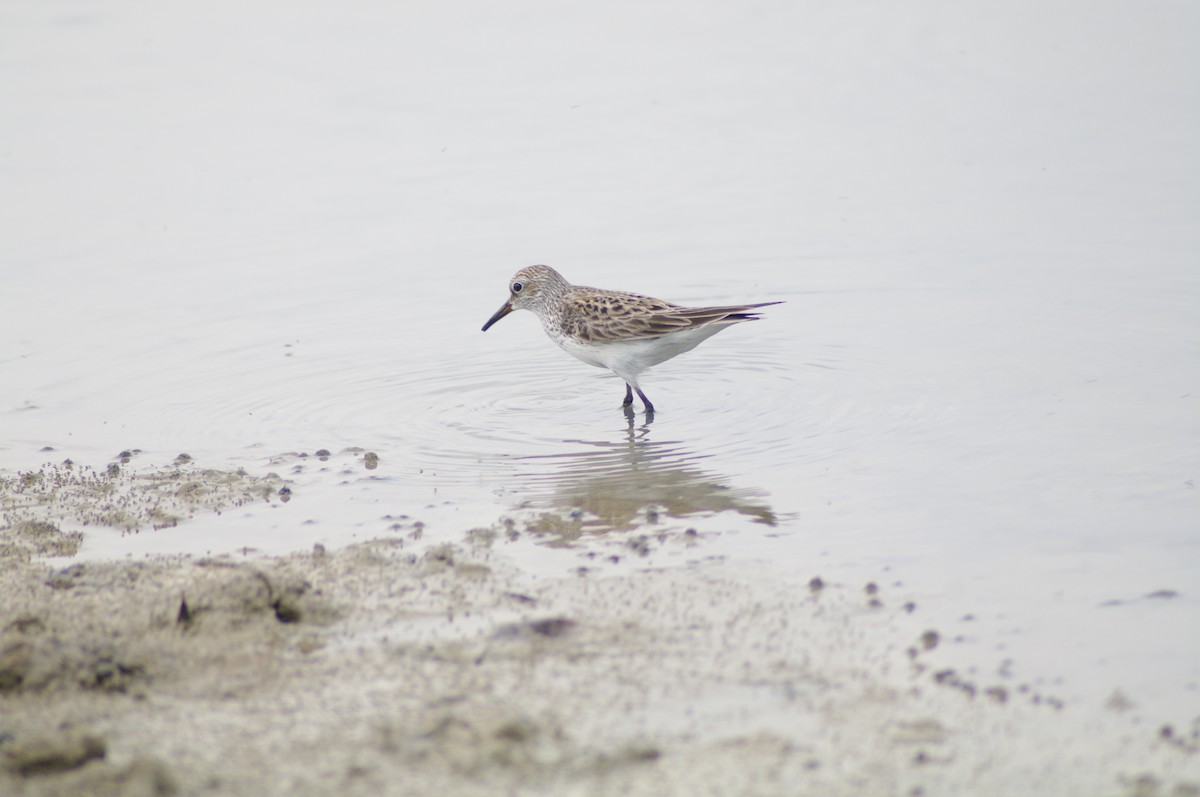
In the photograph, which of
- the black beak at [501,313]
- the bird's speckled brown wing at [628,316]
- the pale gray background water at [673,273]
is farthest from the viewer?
the black beak at [501,313]

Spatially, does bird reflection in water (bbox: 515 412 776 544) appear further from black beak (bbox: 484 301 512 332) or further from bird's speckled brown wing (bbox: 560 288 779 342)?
black beak (bbox: 484 301 512 332)

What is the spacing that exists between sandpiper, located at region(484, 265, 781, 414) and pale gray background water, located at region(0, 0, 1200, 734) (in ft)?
1.17

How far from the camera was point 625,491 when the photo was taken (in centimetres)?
750

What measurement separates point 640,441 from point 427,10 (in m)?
12.5

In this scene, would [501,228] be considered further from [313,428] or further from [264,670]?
[264,670]

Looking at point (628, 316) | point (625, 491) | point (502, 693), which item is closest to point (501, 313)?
point (628, 316)

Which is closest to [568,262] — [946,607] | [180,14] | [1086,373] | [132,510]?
[1086,373]

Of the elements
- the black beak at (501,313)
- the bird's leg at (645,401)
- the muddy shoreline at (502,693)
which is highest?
the black beak at (501,313)

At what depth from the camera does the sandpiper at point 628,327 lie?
29.9 ft

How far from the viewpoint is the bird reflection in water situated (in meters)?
6.94

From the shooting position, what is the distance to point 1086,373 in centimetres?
916

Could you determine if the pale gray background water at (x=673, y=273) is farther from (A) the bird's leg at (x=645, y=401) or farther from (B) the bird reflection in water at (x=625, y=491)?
(A) the bird's leg at (x=645, y=401)

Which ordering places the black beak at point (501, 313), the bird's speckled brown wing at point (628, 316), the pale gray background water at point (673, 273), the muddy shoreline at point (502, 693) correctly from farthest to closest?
the black beak at point (501, 313)
the bird's speckled brown wing at point (628, 316)
the pale gray background water at point (673, 273)
the muddy shoreline at point (502, 693)

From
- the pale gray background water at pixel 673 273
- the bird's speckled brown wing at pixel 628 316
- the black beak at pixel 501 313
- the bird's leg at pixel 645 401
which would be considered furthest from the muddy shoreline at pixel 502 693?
the black beak at pixel 501 313
